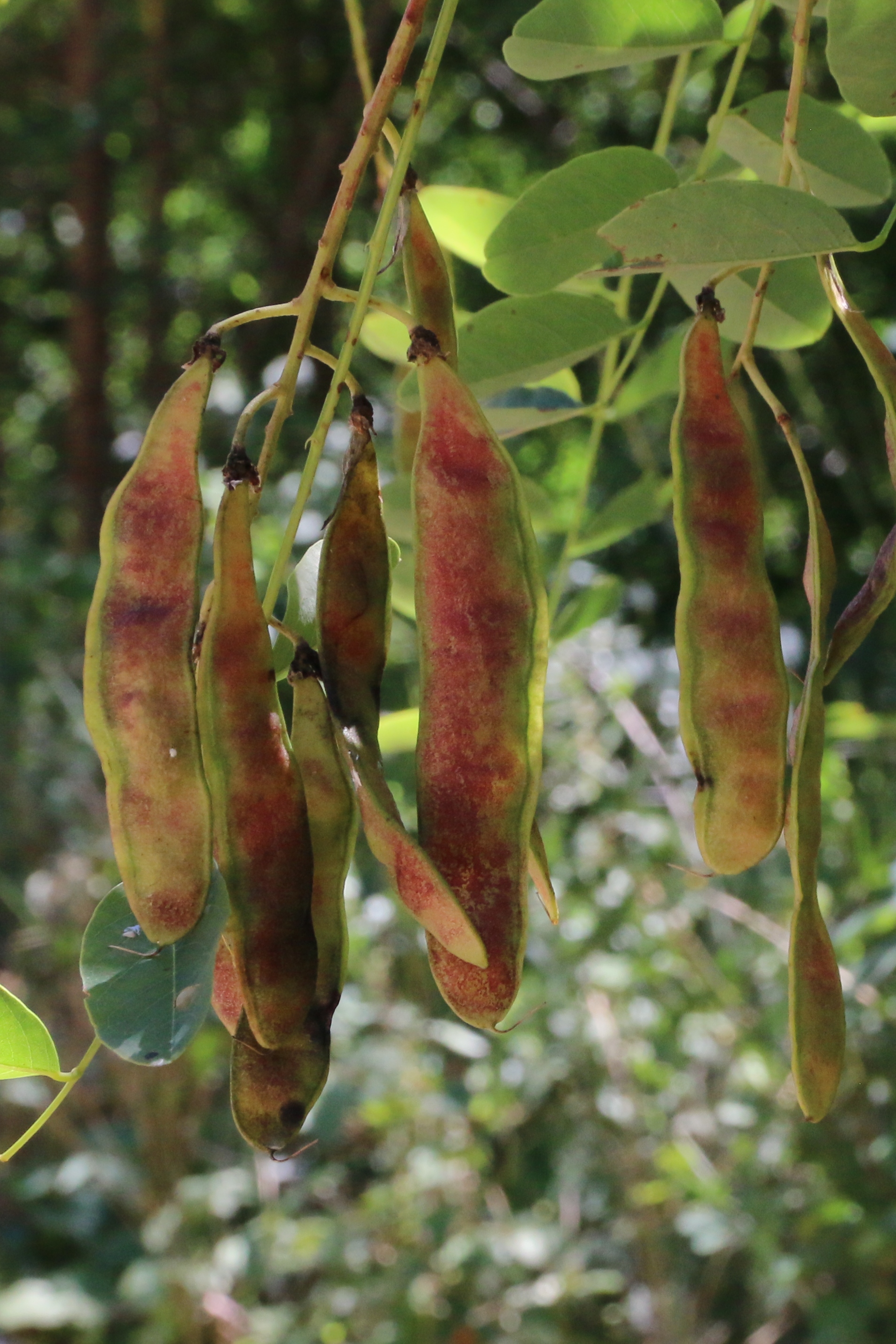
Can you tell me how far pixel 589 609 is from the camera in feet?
2.72

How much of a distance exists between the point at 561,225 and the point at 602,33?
3.2 inches

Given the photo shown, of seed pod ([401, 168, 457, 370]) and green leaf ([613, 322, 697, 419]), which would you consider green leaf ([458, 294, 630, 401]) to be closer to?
seed pod ([401, 168, 457, 370])

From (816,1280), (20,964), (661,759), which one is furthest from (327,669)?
(20,964)

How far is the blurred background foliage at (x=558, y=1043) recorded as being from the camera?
1.37 m

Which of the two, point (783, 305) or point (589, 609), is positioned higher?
point (783, 305)

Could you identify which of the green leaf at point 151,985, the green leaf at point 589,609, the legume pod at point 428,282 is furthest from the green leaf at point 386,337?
the green leaf at point 151,985

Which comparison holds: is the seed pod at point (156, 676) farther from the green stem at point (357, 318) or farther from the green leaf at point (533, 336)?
the green leaf at point (533, 336)

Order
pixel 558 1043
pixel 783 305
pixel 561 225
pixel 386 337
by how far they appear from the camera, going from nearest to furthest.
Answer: pixel 561 225
pixel 783 305
pixel 386 337
pixel 558 1043

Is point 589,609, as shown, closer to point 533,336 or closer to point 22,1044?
point 533,336

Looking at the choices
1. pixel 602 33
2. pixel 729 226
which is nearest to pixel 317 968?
pixel 729 226

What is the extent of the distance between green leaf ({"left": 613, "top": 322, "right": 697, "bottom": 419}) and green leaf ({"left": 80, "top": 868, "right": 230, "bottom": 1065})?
447mm

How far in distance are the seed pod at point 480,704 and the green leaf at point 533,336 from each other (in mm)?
166

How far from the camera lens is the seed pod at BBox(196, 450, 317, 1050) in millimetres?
385

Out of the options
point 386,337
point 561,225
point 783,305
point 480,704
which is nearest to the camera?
point 480,704
